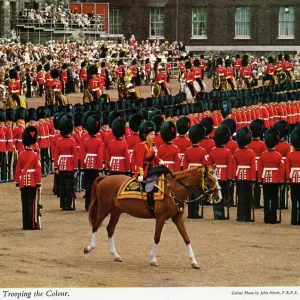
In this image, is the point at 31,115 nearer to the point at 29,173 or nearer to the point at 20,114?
the point at 20,114

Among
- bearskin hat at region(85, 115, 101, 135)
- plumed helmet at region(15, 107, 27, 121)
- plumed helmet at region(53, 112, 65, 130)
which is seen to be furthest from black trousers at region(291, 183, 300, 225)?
plumed helmet at region(15, 107, 27, 121)

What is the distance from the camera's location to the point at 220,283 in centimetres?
1502

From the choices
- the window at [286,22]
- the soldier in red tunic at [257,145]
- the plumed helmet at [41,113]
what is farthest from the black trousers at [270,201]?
the window at [286,22]

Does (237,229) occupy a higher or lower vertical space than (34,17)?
lower

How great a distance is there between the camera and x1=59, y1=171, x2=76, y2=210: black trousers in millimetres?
21297

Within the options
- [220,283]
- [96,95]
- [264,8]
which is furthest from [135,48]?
[220,283]

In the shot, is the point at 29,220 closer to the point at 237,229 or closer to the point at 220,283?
the point at 237,229

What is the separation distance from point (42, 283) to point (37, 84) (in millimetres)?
30668

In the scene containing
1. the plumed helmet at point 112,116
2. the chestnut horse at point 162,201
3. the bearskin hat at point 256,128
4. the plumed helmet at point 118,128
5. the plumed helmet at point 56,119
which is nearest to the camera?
the chestnut horse at point 162,201

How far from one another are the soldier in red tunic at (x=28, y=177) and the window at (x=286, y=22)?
4792 centimetres

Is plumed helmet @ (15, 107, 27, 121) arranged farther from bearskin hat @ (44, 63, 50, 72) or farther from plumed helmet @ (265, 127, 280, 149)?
bearskin hat @ (44, 63, 50, 72)

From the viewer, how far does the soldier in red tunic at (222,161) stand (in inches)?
805

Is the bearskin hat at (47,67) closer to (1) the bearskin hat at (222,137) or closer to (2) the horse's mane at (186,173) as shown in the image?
(1) the bearskin hat at (222,137)

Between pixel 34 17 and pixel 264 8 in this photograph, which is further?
pixel 264 8
